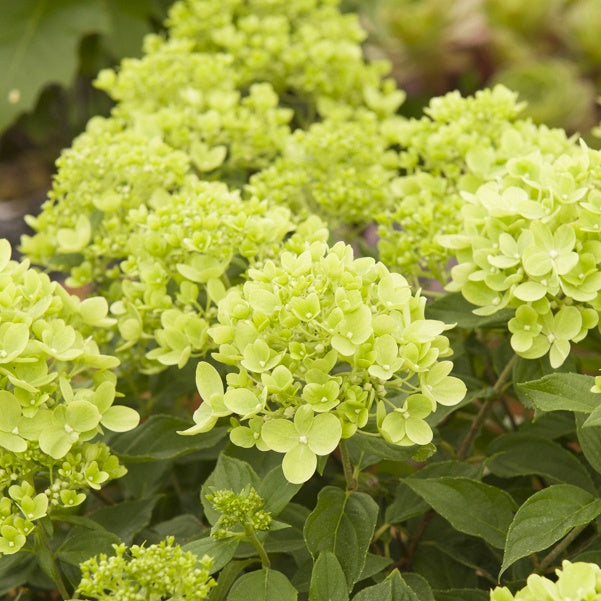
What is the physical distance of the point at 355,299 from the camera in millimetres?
685

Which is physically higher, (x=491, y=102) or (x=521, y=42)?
(x=491, y=102)

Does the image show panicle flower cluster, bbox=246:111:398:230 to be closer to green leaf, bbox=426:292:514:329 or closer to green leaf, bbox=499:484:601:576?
green leaf, bbox=426:292:514:329

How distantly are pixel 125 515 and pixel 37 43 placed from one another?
4.94 ft

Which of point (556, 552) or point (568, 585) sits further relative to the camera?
point (556, 552)

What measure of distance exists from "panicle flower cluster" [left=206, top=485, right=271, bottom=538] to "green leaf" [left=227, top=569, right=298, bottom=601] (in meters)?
0.04

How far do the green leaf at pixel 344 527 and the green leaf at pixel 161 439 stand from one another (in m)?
0.15

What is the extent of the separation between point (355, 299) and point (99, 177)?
0.45 metres

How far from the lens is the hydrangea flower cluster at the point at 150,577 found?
644 millimetres

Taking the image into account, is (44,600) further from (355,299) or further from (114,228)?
(355,299)

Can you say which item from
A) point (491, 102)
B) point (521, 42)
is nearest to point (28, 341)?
point (491, 102)

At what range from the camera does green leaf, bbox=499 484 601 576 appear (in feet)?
2.35

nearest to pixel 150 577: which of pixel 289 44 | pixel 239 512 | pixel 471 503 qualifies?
pixel 239 512

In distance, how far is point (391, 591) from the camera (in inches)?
28.2

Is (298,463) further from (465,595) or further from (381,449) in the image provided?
(465,595)
